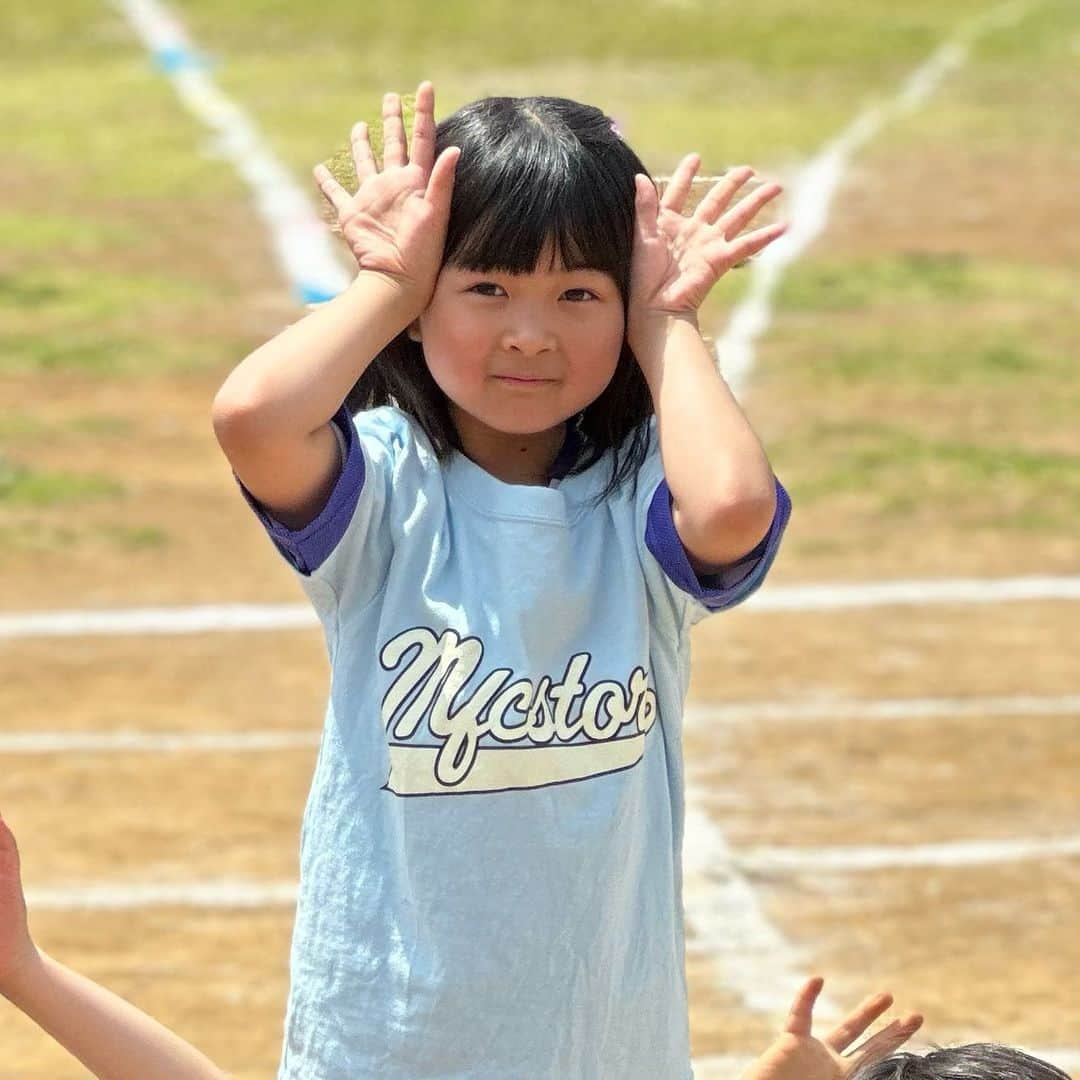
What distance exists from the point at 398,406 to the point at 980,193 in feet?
49.7

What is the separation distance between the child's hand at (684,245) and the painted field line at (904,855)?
3.02 meters

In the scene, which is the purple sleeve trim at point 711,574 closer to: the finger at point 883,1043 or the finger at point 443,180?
the finger at point 443,180

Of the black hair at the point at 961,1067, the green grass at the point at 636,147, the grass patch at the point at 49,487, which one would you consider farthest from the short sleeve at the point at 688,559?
the grass patch at the point at 49,487

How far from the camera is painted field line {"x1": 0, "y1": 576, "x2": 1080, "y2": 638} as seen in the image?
24.7 ft

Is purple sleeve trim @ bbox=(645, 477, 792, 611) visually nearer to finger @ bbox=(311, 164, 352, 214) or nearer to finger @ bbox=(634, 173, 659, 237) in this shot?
finger @ bbox=(634, 173, 659, 237)

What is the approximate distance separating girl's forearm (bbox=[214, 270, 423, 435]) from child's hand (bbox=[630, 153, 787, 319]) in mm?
265

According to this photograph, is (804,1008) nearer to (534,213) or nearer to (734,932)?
(534,213)

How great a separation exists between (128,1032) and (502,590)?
717 mm

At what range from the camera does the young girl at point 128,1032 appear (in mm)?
2643

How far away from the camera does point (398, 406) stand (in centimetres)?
278

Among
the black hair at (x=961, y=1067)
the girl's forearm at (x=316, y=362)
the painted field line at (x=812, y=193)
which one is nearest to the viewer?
the girl's forearm at (x=316, y=362)

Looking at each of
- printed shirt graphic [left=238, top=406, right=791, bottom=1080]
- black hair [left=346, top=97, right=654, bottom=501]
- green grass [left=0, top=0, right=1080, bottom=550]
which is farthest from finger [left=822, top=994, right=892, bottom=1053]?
green grass [left=0, top=0, right=1080, bottom=550]

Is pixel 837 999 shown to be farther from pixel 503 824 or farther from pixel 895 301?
pixel 895 301

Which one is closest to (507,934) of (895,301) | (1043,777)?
(1043,777)
